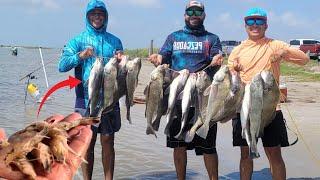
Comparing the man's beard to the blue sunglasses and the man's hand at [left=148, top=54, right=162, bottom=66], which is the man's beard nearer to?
the blue sunglasses

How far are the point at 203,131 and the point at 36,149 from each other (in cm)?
394

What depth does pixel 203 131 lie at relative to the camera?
Answer: 578 centimetres

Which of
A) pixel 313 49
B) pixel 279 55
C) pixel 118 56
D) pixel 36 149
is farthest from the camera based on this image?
pixel 313 49

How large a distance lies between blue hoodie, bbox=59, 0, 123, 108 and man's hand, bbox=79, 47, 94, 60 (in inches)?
6.6

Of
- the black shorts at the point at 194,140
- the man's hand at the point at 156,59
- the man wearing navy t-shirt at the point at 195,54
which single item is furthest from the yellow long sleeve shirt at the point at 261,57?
the man's hand at the point at 156,59

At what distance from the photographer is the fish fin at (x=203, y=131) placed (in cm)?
574

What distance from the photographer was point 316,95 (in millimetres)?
19438

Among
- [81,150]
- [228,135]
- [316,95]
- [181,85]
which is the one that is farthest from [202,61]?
[316,95]

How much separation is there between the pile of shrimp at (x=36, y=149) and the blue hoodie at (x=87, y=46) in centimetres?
385

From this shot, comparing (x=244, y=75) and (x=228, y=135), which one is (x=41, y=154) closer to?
(x=244, y=75)

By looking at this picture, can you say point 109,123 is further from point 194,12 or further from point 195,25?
point 194,12

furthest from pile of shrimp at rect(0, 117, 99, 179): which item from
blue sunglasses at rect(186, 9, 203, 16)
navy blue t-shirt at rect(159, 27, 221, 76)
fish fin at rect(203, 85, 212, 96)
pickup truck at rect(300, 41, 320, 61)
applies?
pickup truck at rect(300, 41, 320, 61)

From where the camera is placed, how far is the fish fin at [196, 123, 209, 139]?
18.8 ft

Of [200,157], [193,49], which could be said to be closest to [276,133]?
[193,49]
